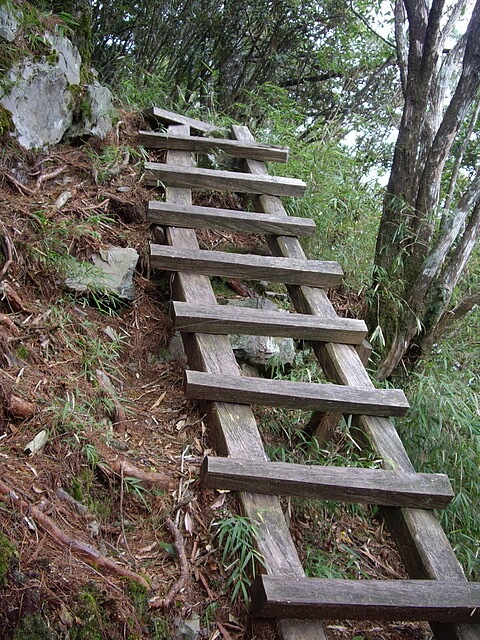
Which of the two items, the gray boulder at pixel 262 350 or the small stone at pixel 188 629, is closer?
the small stone at pixel 188 629

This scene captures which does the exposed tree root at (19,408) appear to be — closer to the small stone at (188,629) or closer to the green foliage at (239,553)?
the green foliage at (239,553)

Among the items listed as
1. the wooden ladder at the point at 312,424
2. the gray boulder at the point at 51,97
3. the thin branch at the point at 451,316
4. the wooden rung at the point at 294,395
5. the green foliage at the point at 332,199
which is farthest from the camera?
the green foliage at the point at 332,199

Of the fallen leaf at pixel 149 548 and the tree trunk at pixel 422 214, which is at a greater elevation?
the tree trunk at pixel 422 214

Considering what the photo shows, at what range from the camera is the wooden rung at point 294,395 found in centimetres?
238

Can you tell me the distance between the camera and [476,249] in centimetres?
440

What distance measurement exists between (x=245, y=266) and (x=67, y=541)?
178 centimetres

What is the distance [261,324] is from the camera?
9.17 ft

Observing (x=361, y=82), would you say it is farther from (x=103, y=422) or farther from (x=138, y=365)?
(x=103, y=422)

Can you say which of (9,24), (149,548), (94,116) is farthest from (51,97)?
(149,548)

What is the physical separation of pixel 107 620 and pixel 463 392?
2117mm

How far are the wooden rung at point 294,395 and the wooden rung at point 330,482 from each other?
1.10ft

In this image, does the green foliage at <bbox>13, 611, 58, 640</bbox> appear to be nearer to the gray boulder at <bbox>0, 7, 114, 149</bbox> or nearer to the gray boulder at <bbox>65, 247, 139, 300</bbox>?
the gray boulder at <bbox>65, 247, 139, 300</bbox>

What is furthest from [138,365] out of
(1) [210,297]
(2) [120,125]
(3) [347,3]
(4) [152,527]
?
(3) [347,3]

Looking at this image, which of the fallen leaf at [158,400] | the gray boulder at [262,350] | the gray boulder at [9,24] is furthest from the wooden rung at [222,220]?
the gray boulder at [9,24]
